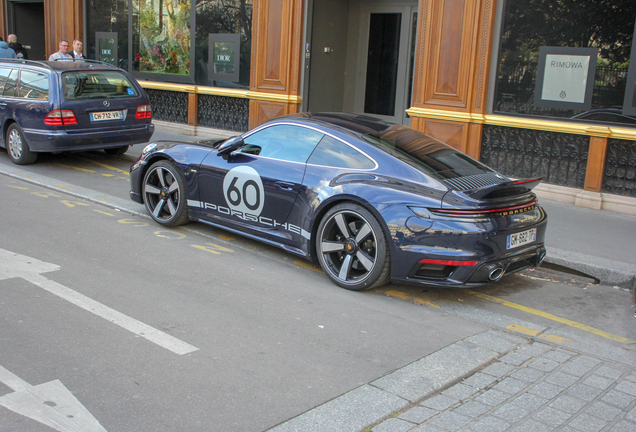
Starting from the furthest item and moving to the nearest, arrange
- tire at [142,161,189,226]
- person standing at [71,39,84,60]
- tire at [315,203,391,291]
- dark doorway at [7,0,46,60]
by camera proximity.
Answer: dark doorway at [7,0,46,60], person standing at [71,39,84,60], tire at [142,161,189,226], tire at [315,203,391,291]

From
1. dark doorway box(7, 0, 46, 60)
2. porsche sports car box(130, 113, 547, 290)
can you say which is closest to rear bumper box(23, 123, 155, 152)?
porsche sports car box(130, 113, 547, 290)

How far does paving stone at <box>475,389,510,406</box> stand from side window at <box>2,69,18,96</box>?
9.34 meters

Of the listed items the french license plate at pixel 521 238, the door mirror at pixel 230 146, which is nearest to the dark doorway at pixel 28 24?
the door mirror at pixel 230 146

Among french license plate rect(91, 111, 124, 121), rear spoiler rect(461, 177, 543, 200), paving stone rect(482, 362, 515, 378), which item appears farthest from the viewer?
french license plate rect(91, 111, 124, 121)

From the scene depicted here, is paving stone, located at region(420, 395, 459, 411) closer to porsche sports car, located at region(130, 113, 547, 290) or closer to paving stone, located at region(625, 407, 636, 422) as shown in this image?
paving stone, located at region(625, 407, 636, 422)

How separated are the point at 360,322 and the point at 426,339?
53cm

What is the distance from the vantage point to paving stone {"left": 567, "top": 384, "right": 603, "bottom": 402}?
3.69 metres

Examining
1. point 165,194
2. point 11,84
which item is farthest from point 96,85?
point 165,194

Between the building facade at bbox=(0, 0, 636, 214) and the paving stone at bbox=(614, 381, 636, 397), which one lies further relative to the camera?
the building facade at bbox=(0, 0, 636, 214)

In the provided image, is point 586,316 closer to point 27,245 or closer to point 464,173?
point 464,173

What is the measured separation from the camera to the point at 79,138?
9.71m

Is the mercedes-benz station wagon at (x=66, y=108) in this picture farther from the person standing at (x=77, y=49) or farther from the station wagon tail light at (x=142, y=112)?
the person standing at (x=77, y=49)

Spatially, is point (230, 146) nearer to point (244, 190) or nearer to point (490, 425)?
point (244, 190)

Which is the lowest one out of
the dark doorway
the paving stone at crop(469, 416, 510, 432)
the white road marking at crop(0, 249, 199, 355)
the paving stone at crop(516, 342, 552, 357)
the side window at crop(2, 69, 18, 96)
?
the paving stone at crop(516, 342, 552, 357)
